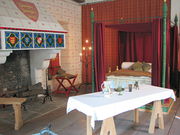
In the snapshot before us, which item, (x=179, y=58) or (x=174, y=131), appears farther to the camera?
(x=179, y=58)

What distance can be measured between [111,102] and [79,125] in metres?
1.26

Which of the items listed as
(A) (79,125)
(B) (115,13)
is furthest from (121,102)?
(B) (115,13)

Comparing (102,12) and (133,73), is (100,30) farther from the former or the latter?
(102,12)

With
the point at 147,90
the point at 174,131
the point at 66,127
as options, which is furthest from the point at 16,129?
the point at 174,131

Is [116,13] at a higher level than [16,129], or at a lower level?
higher

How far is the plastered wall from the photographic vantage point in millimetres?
6711

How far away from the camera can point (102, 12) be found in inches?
287

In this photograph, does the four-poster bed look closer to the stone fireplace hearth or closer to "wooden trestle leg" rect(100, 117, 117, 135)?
"wooden trestle leg" rect(100, 117, 117, 135)

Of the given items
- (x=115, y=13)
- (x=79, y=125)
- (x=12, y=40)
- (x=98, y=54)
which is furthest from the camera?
(x=115, y=13)

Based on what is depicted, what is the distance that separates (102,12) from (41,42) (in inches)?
132

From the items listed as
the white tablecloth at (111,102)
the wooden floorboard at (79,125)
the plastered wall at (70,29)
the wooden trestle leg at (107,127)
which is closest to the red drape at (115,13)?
the plastered wall at (70,29)

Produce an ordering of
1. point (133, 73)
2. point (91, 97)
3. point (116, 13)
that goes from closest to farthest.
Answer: point (91, 97) → point (133, 73) → point (116, 13)

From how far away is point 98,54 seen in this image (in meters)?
5.10

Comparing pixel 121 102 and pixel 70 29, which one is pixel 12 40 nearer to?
pixel 121 102
